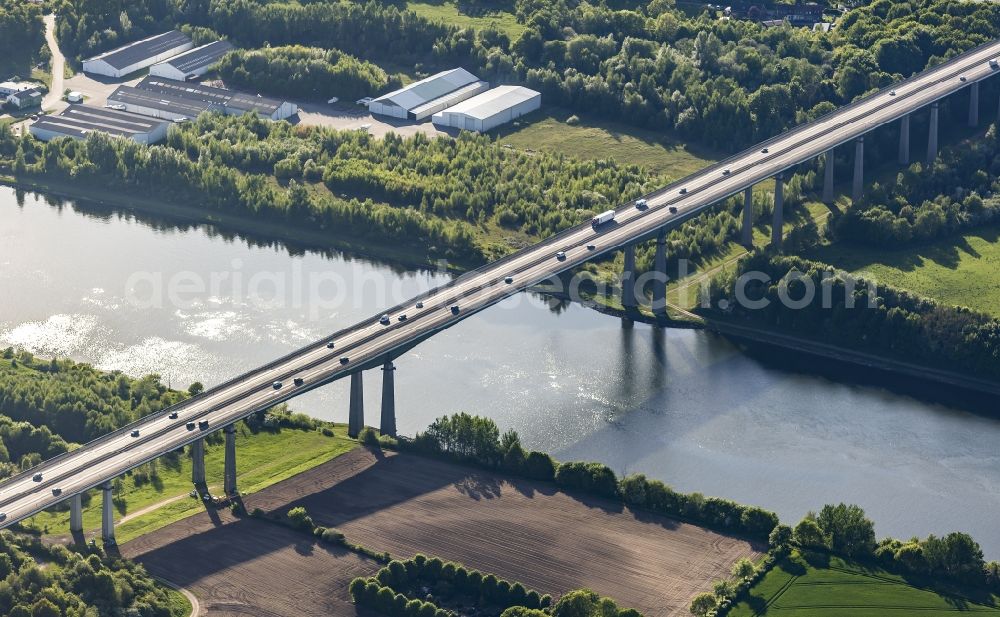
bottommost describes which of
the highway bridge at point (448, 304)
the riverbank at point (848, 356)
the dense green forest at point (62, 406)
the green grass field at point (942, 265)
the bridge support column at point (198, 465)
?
the riverbank at point (848, 356)

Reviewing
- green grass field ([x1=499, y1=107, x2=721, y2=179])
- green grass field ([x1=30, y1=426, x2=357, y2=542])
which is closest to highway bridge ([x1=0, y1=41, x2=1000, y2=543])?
green grass field ([x1=30, y1=426, x2=357, y2=542])

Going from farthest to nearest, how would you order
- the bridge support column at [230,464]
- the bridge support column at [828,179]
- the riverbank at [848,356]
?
the bridge support column at [828,179], the riverbank at [848,356], the bridge support column at [230,464]

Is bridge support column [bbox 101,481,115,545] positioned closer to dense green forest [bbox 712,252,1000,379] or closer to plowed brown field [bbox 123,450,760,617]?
plowed brown field [bbox 123,450,760,617]

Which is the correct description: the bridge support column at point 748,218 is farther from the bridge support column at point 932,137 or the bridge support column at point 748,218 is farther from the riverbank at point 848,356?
the bridge support column at point 932,137

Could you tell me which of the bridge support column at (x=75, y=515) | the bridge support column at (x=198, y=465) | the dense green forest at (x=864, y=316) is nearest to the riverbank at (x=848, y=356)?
the dense green forest at (x=864, y=316)

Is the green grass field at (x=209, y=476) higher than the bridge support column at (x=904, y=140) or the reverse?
the reverse
